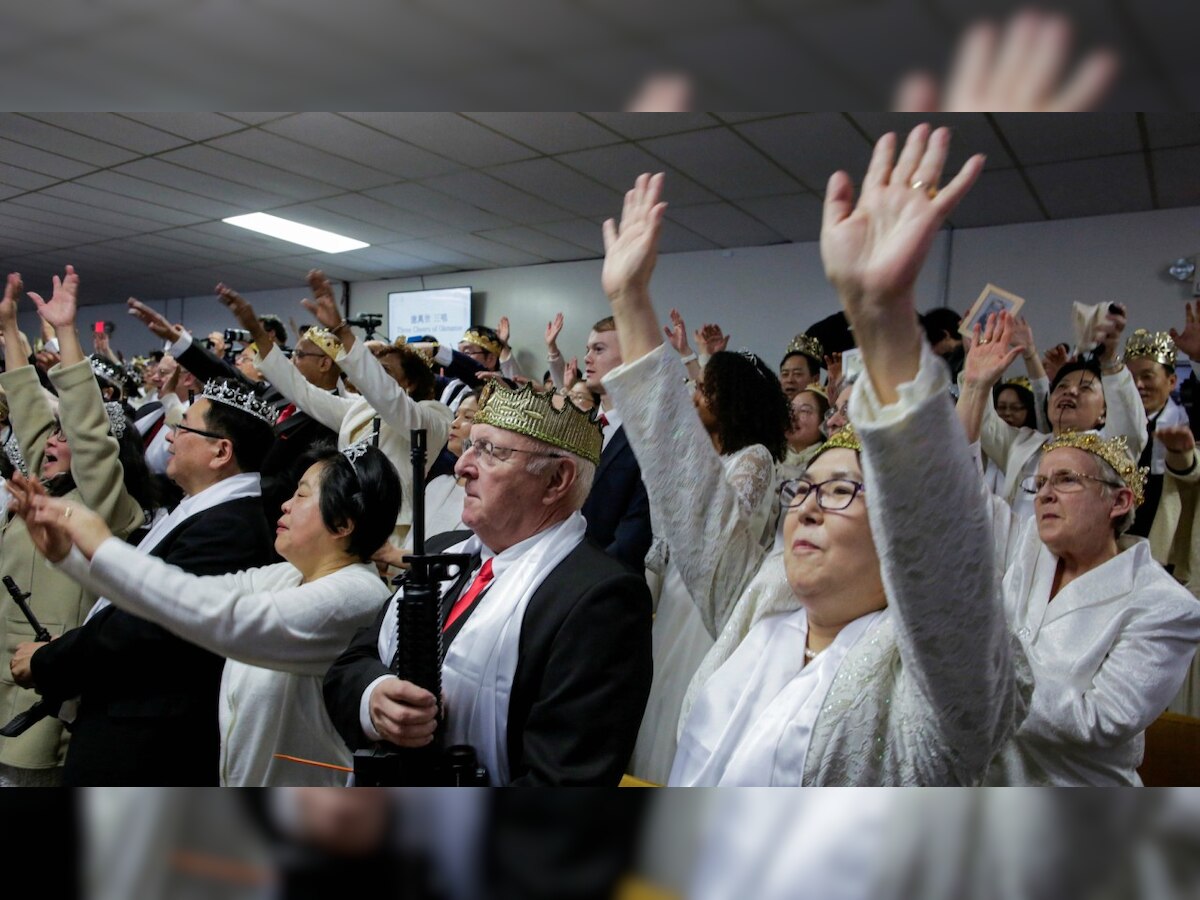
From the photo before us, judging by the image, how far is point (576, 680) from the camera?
854mm

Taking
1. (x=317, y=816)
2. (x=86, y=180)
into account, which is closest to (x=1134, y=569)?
(x=317, y=816)

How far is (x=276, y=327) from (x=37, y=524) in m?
0.43

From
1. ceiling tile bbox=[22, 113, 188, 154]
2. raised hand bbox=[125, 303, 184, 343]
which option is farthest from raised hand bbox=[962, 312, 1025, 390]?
raised hand bbox=[125, 303, 184, 343]

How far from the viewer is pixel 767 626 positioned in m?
0.86

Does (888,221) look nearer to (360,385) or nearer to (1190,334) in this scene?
(360,385)

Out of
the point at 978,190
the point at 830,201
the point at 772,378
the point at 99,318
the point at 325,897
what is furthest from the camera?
the point at 772,378

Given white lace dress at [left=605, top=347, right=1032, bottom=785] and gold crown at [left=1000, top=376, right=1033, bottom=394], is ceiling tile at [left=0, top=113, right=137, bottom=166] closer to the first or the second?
white lace dress at [left=605, top=347, right=1032, bottom=785]

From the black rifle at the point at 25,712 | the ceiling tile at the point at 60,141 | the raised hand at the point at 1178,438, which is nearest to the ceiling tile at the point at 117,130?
the ceiling tile at the point at 60,141

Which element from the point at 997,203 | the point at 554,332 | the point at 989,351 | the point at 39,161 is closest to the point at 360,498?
the point at 554,332

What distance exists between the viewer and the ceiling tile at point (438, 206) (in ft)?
3.59

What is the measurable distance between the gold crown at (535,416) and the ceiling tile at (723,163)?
1.12 feet

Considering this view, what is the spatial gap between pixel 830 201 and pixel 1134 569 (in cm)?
83

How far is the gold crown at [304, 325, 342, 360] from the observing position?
3.99 ft

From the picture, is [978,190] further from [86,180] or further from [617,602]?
[86,180]
